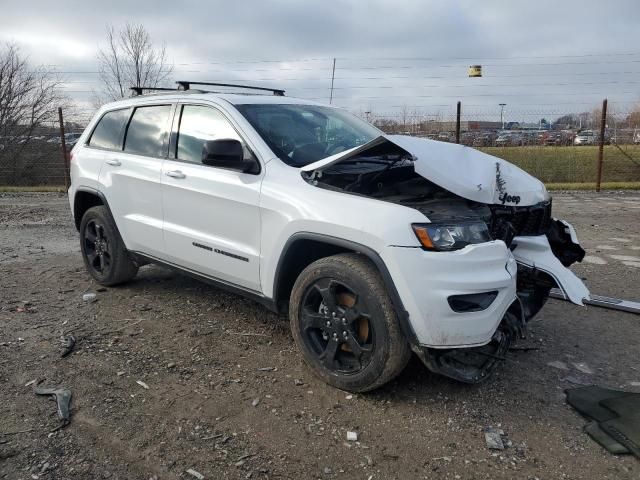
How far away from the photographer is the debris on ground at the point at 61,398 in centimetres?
314

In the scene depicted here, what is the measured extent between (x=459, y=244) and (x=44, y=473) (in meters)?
2.36

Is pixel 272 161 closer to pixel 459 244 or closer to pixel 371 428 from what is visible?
pixel 459 244

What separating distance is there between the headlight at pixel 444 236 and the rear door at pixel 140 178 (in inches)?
95.1

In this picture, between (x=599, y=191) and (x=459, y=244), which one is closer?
(x=459, y=244)

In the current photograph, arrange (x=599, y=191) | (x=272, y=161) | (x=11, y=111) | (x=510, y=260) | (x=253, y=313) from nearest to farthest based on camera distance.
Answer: (x=510, y=260) < (x=272, y=161) < (x=253, y=313) < (x=599, y=191) < (x=11, y=111)

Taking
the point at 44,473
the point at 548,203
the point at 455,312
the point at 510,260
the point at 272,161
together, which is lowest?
the point at 44,473

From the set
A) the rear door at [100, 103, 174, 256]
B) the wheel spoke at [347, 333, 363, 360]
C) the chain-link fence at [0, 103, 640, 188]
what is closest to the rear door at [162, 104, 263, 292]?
the rear door at [100, 103, 174, 256]

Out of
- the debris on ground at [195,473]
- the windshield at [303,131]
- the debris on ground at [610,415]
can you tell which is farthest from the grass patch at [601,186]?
the debris on ground at [195,473]

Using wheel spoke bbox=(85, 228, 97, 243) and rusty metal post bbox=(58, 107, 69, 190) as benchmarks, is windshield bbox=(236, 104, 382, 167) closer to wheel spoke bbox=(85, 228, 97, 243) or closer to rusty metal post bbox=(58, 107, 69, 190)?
wheel spoke bbox=(85, 228, 97, 243)

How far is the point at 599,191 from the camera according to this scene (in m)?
12.8

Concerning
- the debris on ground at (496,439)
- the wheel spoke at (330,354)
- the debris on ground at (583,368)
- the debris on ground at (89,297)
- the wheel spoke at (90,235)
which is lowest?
the debris on ground at (496,439)

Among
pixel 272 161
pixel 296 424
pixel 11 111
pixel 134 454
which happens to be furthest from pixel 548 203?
pixel 11 111

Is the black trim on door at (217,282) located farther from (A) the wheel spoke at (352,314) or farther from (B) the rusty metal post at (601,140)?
(B) the rusty metal post at (601,140)

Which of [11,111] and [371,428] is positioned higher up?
[11,111]
